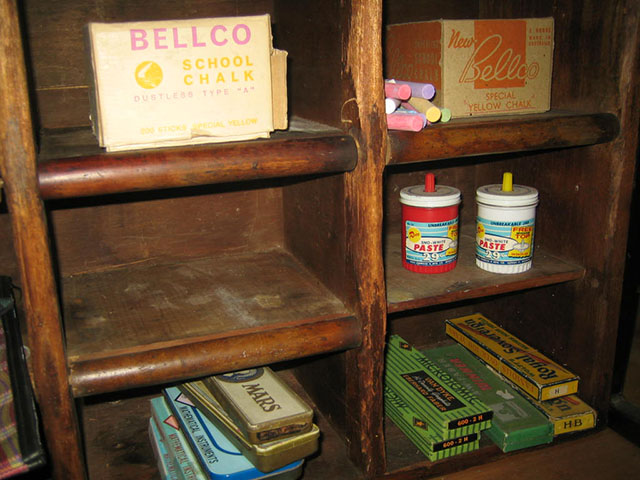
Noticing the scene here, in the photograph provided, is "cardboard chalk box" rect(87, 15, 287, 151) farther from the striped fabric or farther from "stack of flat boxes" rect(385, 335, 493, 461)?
"stack of flat boxes" rect(385, 335, 493, 461)

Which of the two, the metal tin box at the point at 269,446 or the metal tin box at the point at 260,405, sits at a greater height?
the metal tin box at the point at 260,405

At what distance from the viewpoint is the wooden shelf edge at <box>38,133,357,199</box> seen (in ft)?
2.53

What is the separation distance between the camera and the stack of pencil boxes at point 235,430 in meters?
0.96

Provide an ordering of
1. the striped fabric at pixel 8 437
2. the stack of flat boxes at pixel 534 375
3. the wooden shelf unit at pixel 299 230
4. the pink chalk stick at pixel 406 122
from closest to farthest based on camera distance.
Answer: the striped fabric at pixel 8 437 → the wooden shelf unit at pixel 299 230 → the pink chalk stick at pixel 406 122 → the stack of flat boxes at pixel 534 375

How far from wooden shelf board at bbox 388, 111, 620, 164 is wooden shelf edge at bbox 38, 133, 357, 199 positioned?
0.36 feet

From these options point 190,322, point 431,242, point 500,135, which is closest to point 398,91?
point 500,135

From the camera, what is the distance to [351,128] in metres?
0.92

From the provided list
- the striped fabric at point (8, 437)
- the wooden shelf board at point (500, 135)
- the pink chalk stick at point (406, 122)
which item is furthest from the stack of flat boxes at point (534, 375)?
the striped fabric at point (8, 437)

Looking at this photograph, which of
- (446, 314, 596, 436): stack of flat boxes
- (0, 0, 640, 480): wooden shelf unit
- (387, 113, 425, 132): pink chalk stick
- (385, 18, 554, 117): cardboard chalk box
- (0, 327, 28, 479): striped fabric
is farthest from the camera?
(446, 314, 596, 436): stack of flat boxes

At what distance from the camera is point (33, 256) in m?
0.77

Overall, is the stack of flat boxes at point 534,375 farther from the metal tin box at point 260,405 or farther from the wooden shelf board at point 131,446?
the metal tin box at point 260,405

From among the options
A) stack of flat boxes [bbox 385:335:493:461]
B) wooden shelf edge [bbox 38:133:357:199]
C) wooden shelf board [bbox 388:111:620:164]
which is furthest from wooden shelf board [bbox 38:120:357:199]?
stack of flat boxes [bbox 385:335:493:461]

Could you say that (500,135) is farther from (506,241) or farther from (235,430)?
(235,430)

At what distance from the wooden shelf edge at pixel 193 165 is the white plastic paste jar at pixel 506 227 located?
0.37 meters
